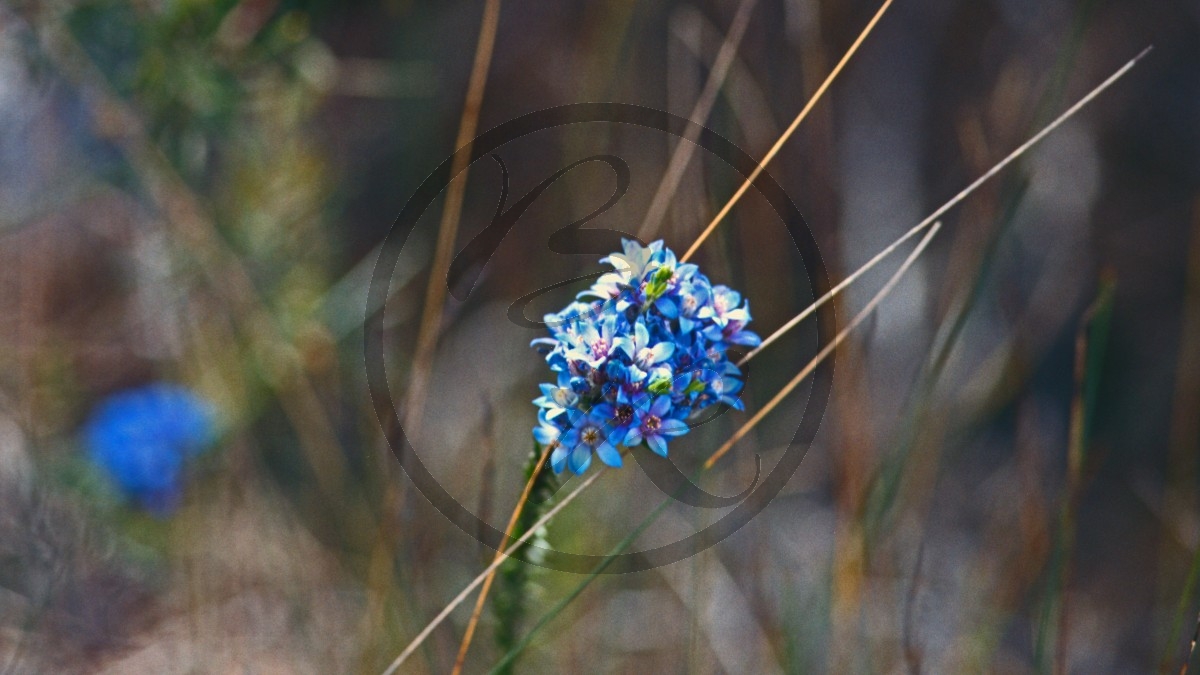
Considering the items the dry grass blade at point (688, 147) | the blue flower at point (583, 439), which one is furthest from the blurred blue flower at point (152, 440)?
the blue flower at point (583, 439)

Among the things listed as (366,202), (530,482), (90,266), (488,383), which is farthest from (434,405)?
(530,482)

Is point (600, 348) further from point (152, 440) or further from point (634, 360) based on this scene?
point (152, 440)

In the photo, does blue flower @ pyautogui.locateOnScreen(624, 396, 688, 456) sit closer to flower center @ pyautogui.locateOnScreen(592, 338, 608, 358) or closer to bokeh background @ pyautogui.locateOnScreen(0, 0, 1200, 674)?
flower center @ pyautogui.locateOnScreen(592, 338, 608, 358)

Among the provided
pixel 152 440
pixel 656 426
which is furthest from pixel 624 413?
pixel 152 440

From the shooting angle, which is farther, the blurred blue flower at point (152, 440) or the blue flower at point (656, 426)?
the blurred blue flower at point (152, 440)

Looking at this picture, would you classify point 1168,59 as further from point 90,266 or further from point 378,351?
point 90,266

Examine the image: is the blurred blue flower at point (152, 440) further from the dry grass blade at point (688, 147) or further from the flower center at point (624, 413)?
the flower center at point (624, 413)

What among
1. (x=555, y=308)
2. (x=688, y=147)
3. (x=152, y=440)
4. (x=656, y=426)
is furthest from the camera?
(x=555, y=308)
